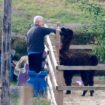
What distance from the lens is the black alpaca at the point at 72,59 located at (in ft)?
46.8

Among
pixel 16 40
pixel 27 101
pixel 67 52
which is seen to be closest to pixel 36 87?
pixel 67 52

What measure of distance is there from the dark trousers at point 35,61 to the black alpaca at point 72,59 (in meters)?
0.40

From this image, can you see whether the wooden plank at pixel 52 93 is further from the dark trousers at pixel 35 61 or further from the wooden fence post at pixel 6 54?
the wooden fence post at pixel 6 54

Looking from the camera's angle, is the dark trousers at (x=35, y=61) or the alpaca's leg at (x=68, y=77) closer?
the dark trousers at (x=35, y=61)

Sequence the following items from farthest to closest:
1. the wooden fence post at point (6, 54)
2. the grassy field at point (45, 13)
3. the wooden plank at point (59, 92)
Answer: the grassy field at point (45, 13), the wooden plank at point (59, 92), the wooden fence post at point (6, 54)

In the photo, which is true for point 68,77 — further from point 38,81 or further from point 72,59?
point 38,81

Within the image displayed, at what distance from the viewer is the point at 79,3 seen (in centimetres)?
1438

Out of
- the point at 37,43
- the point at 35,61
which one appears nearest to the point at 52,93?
the point at 35,61

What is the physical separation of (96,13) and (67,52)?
1.03m

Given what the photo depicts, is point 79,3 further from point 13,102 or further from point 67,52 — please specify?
point 13,102

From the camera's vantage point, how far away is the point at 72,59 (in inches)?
570

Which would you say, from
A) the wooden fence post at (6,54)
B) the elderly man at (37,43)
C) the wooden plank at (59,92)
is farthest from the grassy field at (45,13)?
the wooden fence post at (6,54)

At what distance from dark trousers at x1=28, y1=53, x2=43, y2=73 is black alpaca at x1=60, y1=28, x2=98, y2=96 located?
1.31 ft

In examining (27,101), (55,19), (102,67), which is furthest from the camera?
(55,19)
